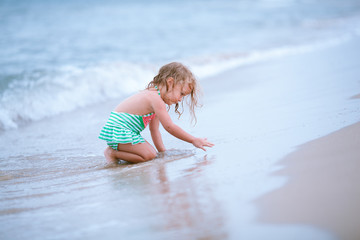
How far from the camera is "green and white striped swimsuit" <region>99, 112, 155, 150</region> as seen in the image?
3438 mm

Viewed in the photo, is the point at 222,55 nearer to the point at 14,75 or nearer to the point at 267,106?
the point at 14,75

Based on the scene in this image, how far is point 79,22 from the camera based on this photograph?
19.6m

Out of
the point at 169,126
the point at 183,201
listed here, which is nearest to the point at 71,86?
the point at 169,126

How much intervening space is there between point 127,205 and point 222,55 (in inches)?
348

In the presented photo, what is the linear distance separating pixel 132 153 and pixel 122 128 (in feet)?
0.77

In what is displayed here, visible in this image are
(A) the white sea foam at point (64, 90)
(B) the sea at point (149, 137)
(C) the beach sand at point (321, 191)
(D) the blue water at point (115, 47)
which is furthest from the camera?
(D) the blue water at point (115, 47)

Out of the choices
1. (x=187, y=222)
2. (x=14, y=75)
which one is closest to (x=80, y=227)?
(x=187, y=222)

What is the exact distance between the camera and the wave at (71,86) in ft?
20.1

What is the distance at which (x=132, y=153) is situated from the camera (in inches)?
134

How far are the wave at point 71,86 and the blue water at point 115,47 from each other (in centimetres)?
1

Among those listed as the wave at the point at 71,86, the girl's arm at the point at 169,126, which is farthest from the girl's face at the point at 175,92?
the wave at the point at 71,86

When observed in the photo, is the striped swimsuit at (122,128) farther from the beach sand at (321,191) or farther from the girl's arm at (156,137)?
the beach sand at (321,191)

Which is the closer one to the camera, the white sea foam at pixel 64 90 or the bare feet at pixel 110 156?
the bare feet at pixel 110 156

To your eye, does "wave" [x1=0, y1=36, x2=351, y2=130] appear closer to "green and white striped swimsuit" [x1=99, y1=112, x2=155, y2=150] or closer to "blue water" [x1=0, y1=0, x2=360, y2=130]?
"blue water" [x1=0, y1=0, x2=360, y2=130]
